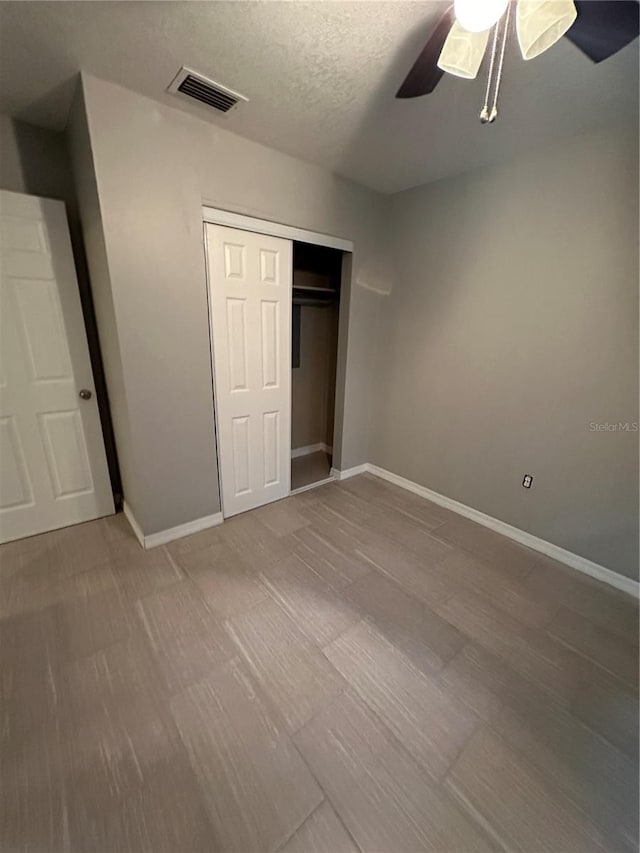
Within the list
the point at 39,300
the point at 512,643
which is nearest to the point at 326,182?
the point at 39,300

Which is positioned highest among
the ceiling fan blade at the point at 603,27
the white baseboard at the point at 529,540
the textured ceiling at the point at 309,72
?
the textured ceiling at the point at 309,72

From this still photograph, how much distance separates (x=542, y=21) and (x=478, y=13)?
0.63 ft

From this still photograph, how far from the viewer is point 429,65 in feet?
3.82

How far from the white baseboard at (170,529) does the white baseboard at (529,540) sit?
1315mm

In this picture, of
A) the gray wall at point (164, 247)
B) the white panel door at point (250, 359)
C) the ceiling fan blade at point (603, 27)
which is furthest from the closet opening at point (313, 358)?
the ceiling fan blade at point (603, 27)

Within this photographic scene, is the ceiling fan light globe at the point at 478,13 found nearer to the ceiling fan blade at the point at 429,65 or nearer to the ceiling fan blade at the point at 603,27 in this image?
the ceiling fan blade at the point at 429,65

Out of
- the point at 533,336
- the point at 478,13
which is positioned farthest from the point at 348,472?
the point at 478,13

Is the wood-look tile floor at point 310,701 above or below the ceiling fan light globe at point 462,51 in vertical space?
below

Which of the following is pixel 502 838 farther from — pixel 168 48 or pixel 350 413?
pixel 168 48

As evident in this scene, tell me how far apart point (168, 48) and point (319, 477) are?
112 inches

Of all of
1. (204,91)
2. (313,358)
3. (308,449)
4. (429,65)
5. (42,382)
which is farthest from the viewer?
(308,449)

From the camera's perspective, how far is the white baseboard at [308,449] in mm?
3670

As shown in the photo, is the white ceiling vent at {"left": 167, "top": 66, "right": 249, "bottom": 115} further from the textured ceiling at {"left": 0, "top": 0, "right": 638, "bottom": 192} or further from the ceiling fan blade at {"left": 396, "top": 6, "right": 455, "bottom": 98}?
the ceiling fan blade at {"left": 396, "top": 6, "right": 455, "bottom": 98}

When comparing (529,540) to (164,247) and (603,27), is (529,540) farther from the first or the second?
(164,247)
